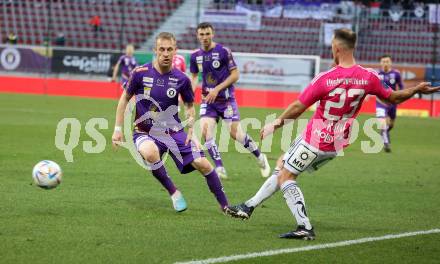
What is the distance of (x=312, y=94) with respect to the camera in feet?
27.9

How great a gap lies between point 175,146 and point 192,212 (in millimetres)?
823

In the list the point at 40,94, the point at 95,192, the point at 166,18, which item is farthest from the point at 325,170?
the point at 166,18

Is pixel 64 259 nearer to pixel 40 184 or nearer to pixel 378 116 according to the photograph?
pixel 40 184

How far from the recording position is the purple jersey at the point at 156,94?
10.1 meters

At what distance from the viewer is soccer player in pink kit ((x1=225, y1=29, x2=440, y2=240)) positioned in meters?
8.53

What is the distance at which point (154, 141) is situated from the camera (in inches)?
401

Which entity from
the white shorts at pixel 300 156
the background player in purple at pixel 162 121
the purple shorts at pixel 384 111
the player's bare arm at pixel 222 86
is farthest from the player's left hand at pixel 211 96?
the purple shorts at pixel 384 111

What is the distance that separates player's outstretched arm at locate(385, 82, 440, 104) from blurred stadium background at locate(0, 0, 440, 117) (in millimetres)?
23873

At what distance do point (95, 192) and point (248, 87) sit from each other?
2387 cm

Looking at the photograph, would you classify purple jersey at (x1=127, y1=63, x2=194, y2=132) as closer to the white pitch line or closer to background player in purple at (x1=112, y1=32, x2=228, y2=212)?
background player in purple at (x1=112, y1=32, x2=228, y2=212)

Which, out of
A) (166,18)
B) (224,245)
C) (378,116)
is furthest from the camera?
(166,18)

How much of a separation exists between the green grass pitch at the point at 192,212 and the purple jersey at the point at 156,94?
1.06 metres

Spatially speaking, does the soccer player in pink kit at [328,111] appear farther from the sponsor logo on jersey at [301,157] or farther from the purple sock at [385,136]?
the purple sock at [385,136]

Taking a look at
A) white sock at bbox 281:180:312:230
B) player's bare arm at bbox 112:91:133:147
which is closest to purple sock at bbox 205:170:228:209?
player's bare arm at bbox 112:91:133:147
